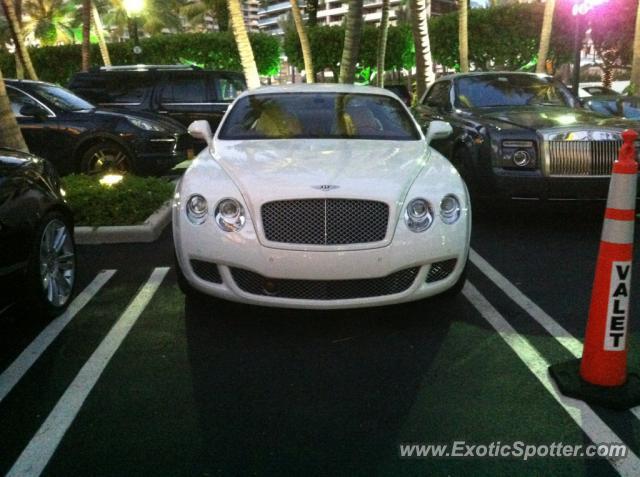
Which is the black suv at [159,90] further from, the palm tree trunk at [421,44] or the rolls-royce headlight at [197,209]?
the rolls-royce headlight at [197,209]

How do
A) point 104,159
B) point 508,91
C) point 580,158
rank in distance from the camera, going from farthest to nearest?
point 104,159
point 508,91
point 580,158

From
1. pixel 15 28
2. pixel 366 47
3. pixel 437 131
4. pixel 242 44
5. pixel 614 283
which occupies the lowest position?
pixel 366 47

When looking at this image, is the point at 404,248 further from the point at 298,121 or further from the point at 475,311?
the point at 298,121

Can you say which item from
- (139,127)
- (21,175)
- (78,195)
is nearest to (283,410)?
(21,175)

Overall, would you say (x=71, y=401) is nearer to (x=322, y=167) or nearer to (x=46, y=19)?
(x=322, y=167)

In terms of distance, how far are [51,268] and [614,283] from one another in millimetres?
3404

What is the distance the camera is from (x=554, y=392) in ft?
10.2

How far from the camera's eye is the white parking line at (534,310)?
3632 millimetres

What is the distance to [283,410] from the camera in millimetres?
2955

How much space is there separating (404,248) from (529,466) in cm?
146

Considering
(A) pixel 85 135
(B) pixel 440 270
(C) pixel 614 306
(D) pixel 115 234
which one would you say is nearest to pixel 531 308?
(B) pixel 440 270

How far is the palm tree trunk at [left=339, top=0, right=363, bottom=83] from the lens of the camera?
1168cm

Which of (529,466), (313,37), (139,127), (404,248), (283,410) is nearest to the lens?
(529,466)

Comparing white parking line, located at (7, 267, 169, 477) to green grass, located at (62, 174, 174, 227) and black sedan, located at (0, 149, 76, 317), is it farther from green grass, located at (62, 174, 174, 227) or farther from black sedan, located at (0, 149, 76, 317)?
green grass, located at (62, 174, 174, 227)
